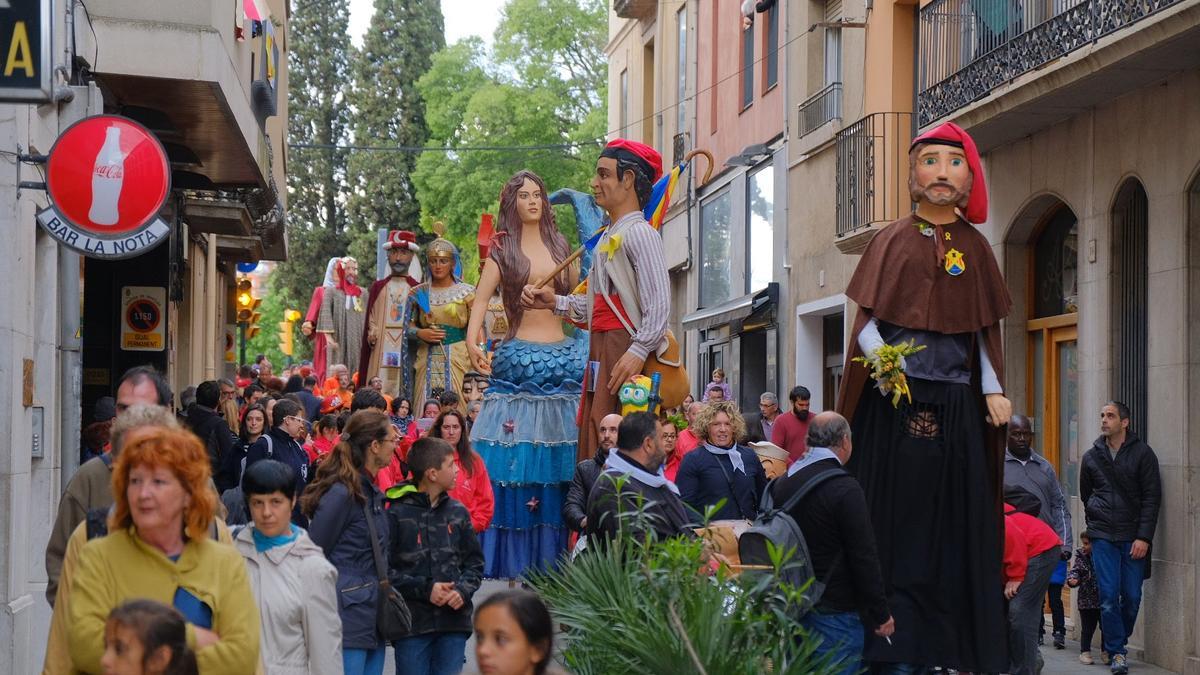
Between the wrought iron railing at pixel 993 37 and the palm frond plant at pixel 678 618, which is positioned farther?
the wrought iron railing at pixel 993 37

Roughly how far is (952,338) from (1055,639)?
6.64m

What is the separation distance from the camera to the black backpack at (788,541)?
7.80 metres

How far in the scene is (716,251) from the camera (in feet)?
107

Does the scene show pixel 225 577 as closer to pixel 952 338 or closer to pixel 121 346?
pixel 952 338

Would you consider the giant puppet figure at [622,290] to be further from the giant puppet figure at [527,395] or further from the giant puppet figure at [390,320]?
the giant puppet figure at [390,320]

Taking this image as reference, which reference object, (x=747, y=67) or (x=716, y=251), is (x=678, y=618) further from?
(x=716, y=251)

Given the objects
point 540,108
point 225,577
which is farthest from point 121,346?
point 540,108

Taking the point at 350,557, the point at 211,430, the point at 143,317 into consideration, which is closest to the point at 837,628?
the point at 350,557

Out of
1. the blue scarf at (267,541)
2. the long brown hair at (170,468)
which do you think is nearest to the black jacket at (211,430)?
the blue scarf at (267,541)

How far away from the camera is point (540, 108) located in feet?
178

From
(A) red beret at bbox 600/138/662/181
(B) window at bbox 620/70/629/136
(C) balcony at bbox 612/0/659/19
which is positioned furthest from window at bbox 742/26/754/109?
(A) red beret at bbox 600/138/662/181

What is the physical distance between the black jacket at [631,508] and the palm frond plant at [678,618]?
2.48 feet

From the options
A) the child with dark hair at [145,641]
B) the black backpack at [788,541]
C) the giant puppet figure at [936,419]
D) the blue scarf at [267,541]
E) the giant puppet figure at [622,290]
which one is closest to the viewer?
the child with dark hair at [145,641]

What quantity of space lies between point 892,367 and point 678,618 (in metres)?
2.65
